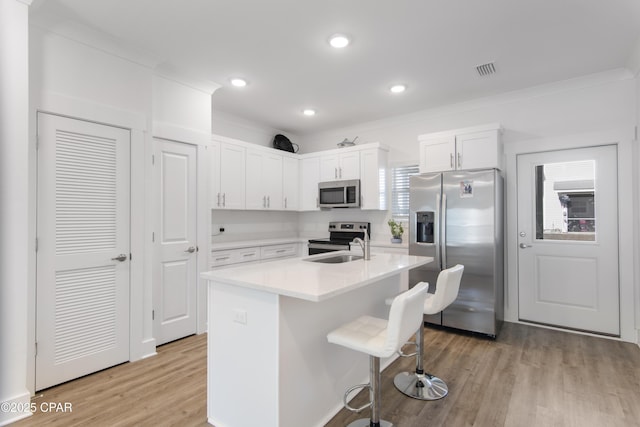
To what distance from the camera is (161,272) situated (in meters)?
3.12

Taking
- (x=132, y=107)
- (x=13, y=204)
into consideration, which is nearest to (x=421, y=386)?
(x=13, y=204)

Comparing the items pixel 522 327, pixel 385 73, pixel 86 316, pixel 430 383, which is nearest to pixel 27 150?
pixel 86 316

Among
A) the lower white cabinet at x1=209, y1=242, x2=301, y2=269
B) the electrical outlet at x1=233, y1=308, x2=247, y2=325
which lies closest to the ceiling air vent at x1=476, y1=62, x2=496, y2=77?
the electrical outlet at x1=233, y1=308, x2=247, y2=325

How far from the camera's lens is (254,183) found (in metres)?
4.52

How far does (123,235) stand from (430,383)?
2.72 m

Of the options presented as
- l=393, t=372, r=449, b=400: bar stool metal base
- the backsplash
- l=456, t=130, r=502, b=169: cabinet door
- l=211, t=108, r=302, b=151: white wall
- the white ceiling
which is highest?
the white ceiling

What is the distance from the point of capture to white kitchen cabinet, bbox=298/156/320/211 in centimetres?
509

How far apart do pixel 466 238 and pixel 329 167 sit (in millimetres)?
2273

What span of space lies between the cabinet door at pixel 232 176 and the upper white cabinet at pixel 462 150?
7.67 ft

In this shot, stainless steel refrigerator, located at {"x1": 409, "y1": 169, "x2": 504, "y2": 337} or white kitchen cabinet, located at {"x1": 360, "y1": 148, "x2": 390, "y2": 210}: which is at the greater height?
white kitchen cabinet, located at {"x1": 360, "y1": 148, "x2": 390, "y2": 210}

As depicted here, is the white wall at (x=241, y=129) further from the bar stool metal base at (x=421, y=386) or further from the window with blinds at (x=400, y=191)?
the bar stool metal base at (x=421, y=386)

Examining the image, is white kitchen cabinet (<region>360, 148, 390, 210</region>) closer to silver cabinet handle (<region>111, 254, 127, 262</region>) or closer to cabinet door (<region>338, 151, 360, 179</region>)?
cabinet door (<region>338, 151, 360, 179</region>)

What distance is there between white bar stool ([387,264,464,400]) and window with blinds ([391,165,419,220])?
7.56ft

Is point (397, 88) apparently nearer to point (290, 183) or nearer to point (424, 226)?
point (424, 226)
